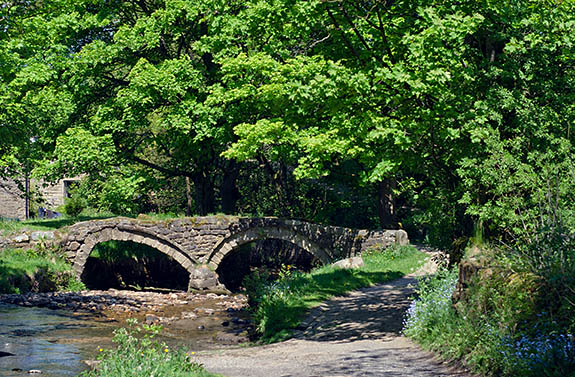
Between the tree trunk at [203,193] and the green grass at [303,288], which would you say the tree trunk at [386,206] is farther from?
the tree trunk at [203,193]

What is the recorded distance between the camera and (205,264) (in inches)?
951

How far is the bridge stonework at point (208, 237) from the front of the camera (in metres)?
23.5

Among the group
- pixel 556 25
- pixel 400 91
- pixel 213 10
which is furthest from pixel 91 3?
pixel 556 25

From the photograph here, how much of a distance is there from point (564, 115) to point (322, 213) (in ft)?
62.9

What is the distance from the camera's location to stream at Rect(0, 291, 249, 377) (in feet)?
37.4

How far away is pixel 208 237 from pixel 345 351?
46.1 feet

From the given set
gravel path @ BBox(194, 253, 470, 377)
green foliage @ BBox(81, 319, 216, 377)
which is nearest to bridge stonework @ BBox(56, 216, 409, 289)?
gravel path @ BBox(194, 253, 470, 377)

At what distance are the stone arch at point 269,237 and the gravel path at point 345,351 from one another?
807 cm

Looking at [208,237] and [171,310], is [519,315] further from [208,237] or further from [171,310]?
[208,237]

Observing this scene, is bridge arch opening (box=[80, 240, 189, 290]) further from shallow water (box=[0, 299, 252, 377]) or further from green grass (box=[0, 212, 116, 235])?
shallow water (box=[0, 299, 252, 377])

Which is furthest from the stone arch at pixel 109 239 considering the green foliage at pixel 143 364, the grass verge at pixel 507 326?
the green foliage at pixel 143 364

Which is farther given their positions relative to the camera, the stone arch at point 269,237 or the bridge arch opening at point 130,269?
the bridge arch opening at point 130,269

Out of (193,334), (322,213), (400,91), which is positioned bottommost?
(193,334)

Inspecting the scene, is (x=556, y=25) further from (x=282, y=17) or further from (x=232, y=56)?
(x=232, y=56)
